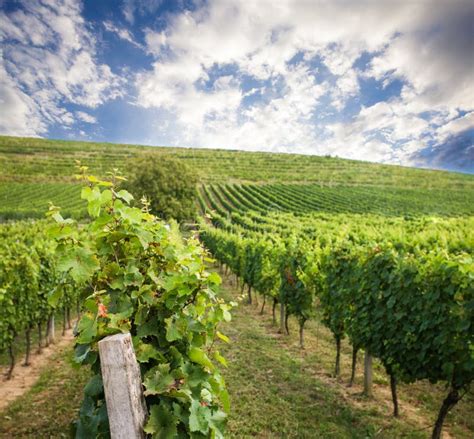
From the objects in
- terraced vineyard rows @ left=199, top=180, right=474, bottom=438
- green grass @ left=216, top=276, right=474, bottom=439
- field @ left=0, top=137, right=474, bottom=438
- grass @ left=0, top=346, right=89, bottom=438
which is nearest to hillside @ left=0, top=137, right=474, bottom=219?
field @ left=0, top=137, right=474, bottom=438

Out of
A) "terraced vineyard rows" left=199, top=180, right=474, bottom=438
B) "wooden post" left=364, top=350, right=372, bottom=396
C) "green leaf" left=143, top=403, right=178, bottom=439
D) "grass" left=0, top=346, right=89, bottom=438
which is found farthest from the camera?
"wooden post" left=364, top=350, right=372, bottom=396

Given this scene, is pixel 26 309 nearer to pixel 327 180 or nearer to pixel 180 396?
pixel 180 396

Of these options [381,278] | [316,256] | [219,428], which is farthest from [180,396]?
[316,256]

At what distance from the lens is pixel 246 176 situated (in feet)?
271

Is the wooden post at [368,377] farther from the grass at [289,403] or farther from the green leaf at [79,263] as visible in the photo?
the green leaf at [79,263]

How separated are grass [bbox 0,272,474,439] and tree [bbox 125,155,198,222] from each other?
32660 millimetres

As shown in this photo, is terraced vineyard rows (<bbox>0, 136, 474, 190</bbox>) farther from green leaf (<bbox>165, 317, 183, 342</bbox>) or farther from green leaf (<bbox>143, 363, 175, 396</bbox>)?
green leaf (<bbox>143, 363, 175, 396</bbox>)

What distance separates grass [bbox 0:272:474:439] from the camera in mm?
5676

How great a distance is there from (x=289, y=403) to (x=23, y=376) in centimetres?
661

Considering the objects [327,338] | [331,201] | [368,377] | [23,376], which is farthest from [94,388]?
[331,201]

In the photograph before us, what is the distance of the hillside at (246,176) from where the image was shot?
2146 inches

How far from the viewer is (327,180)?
281 ft

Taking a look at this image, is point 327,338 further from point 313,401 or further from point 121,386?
point 121,386

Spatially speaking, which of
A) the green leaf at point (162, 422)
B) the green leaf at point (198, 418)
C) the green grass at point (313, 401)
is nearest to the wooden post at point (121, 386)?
the green leaf at point (162, 422)
